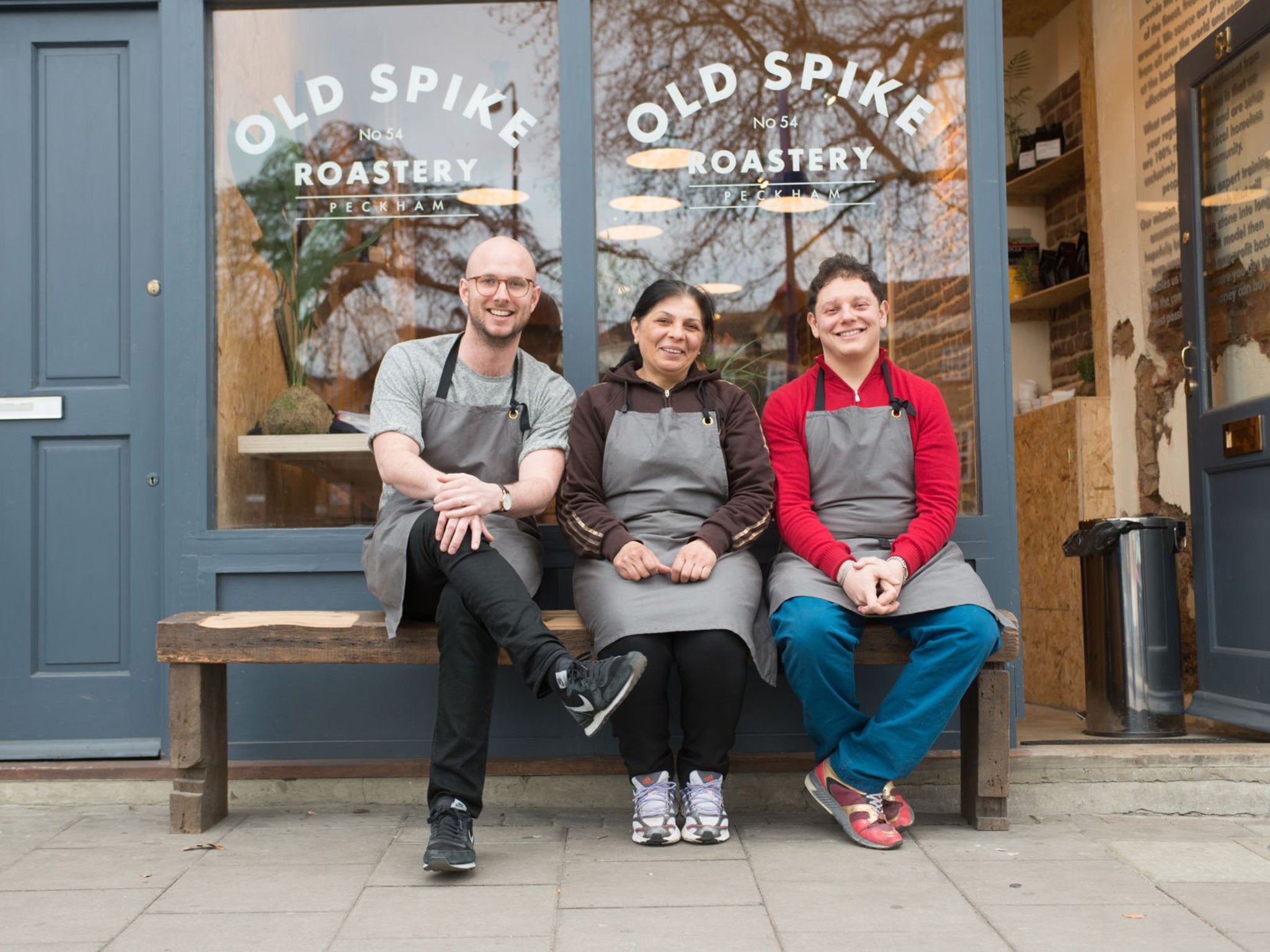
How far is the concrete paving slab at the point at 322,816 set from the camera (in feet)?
11.1

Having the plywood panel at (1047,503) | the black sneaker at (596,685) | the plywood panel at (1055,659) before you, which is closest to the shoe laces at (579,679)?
the black sneaker at (596,685)

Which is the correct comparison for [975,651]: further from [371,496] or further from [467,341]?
[371,496]

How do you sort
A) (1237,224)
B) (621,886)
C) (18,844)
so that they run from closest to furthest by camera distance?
(621,886) < (18,844) < (1237,224)

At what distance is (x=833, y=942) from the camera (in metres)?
2.35

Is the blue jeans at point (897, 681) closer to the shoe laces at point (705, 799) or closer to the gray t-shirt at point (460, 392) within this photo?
the shoe laces at point (705, 799)

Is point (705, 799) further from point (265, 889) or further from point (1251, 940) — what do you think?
point (1251, 940)

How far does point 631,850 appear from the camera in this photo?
3.06m

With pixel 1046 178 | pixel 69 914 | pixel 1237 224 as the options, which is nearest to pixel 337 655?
pixel 69 914

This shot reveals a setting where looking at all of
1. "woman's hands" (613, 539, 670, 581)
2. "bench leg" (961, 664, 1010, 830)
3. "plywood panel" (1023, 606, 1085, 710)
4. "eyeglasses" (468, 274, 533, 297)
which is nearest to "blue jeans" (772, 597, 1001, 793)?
"bench leg" (961, 664, 1010, 830)

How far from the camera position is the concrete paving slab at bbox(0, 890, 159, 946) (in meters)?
2.44

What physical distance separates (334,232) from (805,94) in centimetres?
157

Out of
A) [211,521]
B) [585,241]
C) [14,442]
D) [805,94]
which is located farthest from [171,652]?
[805,94]

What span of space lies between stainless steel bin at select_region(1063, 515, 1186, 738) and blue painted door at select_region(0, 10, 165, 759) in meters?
3.12

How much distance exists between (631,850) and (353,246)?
2.09 m
